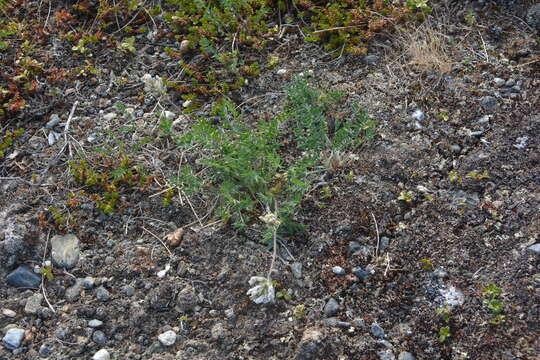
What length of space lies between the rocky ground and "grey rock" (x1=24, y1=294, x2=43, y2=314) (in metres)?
0.01

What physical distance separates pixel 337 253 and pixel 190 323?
3.22 ft

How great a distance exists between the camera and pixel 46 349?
3.38 m

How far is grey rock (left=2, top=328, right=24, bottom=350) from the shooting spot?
3408 mm

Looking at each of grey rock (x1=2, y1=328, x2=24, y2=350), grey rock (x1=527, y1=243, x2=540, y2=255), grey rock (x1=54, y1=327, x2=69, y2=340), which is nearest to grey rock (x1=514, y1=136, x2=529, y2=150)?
grey rock (x1=527, y1=243, x2=540, y2=255)

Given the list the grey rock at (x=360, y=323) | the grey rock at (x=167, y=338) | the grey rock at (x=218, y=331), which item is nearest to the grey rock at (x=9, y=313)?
the grey rock at (x=167, y=338)

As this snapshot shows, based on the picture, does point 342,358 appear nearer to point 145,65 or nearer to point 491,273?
point 491,273

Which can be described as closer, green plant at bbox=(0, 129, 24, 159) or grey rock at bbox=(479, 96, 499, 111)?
grey rock at bbox=(479, 96, 499, 111)

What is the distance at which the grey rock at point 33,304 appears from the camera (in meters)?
3.54

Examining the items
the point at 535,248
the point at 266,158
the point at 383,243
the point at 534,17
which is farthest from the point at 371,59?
the point at 535,248

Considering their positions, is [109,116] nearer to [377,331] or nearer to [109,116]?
[109,116]

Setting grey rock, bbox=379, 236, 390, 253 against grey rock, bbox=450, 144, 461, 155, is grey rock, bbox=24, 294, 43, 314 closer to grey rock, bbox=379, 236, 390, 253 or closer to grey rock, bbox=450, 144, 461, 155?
grey rock, bbox=379, 236, 390, 253

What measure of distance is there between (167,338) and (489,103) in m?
2.71

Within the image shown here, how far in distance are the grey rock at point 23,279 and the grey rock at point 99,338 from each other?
1.88 ft

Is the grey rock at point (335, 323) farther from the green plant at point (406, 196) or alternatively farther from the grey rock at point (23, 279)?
the grey rock at point (23, 279)
